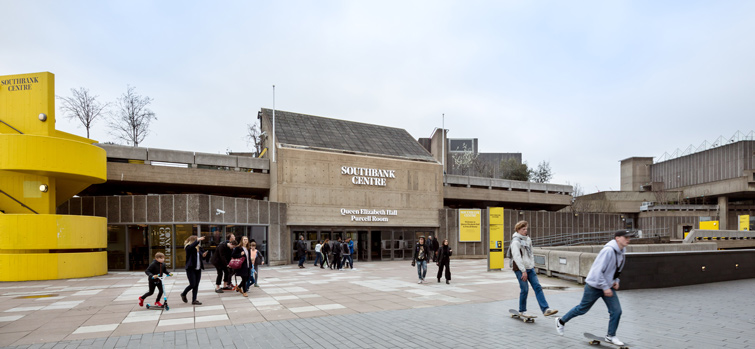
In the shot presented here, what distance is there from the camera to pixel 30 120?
17.9 metres

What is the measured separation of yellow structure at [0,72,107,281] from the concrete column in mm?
61493

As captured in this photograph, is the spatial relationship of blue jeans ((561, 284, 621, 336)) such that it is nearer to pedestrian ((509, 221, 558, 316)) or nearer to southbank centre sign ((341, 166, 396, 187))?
pedestrian ((509, 221, 558, 316))

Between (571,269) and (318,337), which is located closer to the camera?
(318,337)

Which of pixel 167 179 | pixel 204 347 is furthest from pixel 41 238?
pixel 204 347

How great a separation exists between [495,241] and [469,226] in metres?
10.4

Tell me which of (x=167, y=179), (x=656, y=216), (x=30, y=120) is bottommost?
(x=656, y=216)

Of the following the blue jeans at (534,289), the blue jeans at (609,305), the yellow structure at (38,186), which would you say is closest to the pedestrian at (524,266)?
the blue jeans at (534,289)

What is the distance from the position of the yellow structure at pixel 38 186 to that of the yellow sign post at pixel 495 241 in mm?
16457

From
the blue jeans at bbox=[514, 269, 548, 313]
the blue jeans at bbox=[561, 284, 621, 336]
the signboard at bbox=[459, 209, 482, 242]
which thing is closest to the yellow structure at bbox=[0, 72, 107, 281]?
the blue jeans at bbox=[514, 269, 548, 313]

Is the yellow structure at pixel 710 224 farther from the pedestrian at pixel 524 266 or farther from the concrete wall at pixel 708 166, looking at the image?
the pedestrian at pixel 524 266

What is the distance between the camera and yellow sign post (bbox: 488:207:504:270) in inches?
758

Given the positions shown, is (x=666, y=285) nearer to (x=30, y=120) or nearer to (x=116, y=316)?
(x=116, y=316)

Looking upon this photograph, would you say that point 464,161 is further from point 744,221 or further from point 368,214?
point 368,214

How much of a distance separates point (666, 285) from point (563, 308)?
5.44 m
